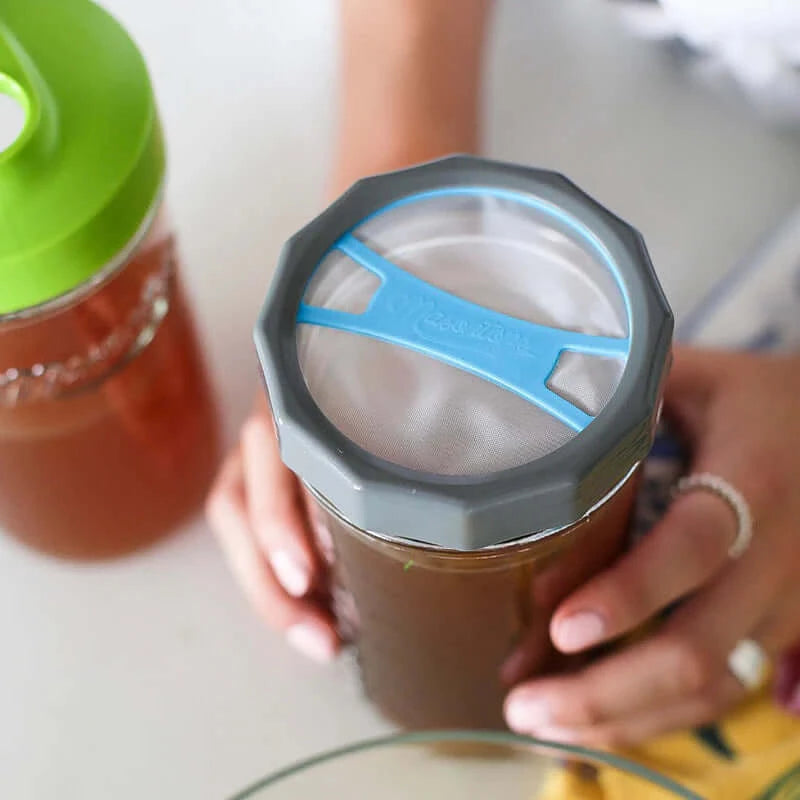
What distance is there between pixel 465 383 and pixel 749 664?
24 centimetres

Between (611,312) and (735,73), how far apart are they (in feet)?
1.08

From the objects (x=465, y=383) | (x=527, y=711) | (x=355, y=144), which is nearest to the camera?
(x=465, y=383)

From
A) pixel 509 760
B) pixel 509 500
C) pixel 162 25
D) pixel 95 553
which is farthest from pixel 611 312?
pixel 162 25

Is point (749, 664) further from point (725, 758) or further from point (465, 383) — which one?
point (465, 383)

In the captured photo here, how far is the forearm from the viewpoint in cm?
52

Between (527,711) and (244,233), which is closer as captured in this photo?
(527,711)

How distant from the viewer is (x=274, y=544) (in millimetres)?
440

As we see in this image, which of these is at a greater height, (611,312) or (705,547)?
(611,312)

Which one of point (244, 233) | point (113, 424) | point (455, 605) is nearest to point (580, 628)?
point (455, 605)

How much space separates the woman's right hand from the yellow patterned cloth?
4.6 inches

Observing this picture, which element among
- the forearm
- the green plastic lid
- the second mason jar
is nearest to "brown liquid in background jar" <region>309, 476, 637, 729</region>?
the second mason jar

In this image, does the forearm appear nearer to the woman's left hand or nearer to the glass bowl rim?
the woman's left hand

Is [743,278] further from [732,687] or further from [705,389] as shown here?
[732,687]

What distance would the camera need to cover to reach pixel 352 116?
54 centimetres
